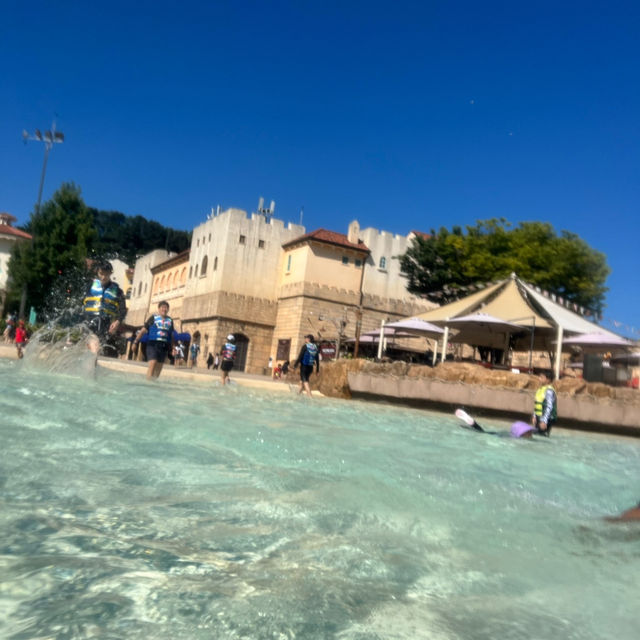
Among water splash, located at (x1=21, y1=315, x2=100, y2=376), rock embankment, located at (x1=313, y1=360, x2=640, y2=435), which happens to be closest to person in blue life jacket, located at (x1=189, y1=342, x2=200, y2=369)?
rock embankment, located at (x1=313, y1=360, x2=640, y2=435)

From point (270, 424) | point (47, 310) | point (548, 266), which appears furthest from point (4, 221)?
point (270, 424)

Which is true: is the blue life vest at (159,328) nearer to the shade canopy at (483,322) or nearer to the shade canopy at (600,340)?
the shade canopy at (483,322)

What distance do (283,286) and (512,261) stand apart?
17.6 meters

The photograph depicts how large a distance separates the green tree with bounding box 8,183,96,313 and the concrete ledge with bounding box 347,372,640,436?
24.6m

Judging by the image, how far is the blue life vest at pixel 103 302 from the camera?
29.6 ft

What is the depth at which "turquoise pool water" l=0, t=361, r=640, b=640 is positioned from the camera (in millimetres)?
1999

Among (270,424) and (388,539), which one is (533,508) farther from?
(270,424)

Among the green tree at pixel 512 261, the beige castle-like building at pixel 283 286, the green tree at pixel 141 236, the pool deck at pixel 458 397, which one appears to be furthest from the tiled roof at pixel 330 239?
the green tree at pixel 141 236

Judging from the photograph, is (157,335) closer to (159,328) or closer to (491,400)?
(159,328)

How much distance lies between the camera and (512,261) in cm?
3048

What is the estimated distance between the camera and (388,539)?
118 inches

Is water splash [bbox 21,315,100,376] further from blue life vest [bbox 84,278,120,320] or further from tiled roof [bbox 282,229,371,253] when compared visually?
tiled roof [bbox 282,229,371,253]

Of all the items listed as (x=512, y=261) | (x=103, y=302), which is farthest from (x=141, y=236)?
(x=103, y=302)

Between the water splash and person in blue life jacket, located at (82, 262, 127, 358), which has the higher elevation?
person in blue life jacket, located at (82, 262, 127, 358)
